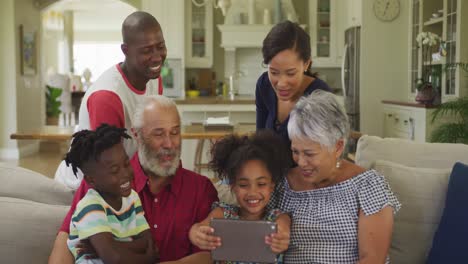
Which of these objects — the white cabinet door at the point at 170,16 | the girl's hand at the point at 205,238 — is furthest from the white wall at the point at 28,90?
the girl's hand at the point at 205,238

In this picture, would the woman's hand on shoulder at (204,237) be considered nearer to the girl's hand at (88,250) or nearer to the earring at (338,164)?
the girl's hand at (88,250)

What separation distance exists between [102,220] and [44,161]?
775cm

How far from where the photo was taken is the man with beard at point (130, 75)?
88.6 inches

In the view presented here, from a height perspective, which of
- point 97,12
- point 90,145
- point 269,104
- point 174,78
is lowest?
point 90,145

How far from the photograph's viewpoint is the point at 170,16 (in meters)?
8.62

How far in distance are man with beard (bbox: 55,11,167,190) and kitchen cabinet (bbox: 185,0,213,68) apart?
22.5 feet

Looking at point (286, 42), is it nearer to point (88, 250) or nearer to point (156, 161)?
point (156, 161)

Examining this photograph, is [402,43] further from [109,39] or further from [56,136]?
[109,39]

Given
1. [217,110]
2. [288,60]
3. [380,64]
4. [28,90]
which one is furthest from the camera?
[28,90]

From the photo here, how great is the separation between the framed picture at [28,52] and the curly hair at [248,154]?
836 centimetres

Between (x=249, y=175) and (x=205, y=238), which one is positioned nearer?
(x=205, y=238)

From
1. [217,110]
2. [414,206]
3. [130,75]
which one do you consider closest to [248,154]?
[130,75]

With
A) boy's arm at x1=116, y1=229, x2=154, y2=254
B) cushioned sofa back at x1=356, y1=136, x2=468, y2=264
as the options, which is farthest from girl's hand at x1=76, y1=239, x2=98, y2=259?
cushioned sofa back at x1=356, y1=136, x2=468, y2=264

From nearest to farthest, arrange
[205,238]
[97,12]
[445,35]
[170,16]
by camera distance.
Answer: [205,238] → [445,35] → [170,16] → [97,12]
